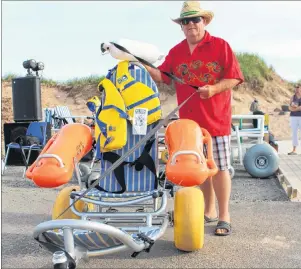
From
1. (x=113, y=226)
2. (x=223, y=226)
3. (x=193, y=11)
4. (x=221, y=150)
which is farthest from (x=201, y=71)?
(x=113, y=226)

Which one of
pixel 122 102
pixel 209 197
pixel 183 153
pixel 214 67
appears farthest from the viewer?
pixel 209 197

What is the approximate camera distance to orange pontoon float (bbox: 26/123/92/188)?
3.18 m

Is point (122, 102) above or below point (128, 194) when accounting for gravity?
above

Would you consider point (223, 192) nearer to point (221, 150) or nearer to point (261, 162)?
point (221, 150)

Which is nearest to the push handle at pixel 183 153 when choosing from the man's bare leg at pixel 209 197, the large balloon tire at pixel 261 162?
the man's bare leg at pixel 209 197

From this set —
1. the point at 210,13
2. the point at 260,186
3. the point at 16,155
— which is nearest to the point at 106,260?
the point at 210,13

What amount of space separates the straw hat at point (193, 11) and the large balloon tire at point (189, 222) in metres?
1.43

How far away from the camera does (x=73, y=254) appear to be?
8.62ft

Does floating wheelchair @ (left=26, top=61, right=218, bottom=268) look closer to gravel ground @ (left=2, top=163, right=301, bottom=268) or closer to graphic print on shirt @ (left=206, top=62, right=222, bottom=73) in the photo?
gravel ground @ (left=2, top=163, right=301, bottom=268)

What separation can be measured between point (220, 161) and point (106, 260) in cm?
127

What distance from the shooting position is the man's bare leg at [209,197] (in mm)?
4094

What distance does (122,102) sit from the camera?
12.1 feet

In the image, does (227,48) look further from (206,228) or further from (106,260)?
(106,260)

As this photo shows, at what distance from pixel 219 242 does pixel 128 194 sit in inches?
31.1
